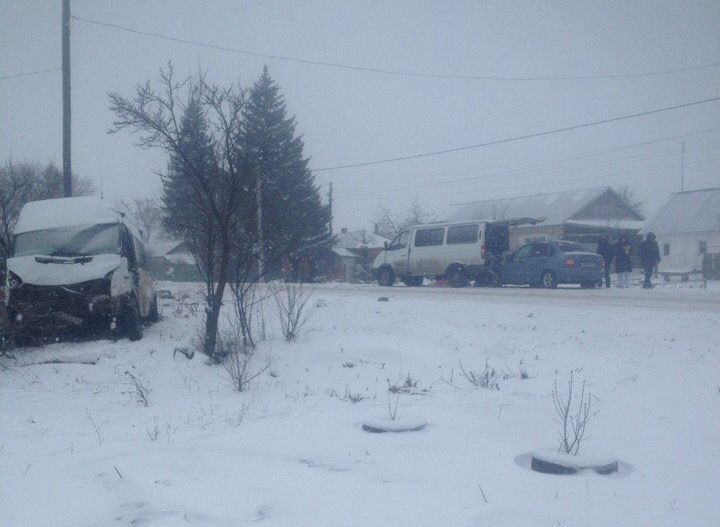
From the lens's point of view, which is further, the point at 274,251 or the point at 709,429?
the point at 274,251

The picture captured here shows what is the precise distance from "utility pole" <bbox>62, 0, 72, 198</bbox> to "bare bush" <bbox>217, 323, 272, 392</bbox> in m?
7.44

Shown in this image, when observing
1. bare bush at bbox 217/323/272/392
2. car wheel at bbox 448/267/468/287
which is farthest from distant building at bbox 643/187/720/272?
bare bush at bbox 217/323/272/392

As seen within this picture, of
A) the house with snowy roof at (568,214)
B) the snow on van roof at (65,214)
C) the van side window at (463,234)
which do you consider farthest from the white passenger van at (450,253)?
the house with snowy roof at (568,214)

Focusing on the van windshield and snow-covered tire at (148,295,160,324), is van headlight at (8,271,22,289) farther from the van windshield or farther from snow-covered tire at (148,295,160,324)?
snow-covered tire at (148,295,160,324)

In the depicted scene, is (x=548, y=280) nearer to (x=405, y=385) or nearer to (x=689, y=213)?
(x=405, y=385)

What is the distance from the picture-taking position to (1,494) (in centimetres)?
436

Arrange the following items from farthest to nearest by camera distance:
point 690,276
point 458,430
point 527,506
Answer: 1. point 690,276
2. point 458,430
3. point 527,506

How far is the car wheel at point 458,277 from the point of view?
22.3 m

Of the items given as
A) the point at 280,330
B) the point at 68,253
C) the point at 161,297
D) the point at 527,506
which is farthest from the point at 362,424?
the point at 161,297

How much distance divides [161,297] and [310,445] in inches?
569

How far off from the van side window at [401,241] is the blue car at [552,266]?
3905mm

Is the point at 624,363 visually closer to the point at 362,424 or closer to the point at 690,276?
the point at 362,424

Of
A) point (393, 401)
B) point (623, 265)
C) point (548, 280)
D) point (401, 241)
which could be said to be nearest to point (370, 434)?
point (393, 401)

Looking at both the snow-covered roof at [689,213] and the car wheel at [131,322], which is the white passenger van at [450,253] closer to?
the car wheel at [131,322]
